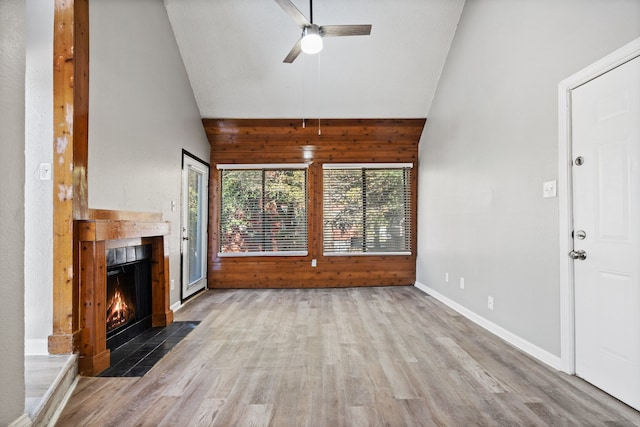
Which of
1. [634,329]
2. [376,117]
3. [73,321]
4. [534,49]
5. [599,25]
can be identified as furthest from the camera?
[376,117]

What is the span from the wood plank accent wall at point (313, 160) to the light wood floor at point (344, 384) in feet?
6.83

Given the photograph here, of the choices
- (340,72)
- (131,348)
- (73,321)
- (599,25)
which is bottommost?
(131,348)

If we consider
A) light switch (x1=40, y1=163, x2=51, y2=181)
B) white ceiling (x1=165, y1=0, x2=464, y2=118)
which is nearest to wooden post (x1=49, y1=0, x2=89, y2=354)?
light switch (x1=40, y1=163, x2=51, y2=181)

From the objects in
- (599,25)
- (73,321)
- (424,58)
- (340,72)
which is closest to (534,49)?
(599,25)

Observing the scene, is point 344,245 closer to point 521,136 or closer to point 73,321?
point 521,136

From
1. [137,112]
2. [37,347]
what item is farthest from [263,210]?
[37,347]

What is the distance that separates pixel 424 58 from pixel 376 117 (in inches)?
47.1

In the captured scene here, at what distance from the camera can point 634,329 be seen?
1.98 metres

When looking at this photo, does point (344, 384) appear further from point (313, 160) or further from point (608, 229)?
point (313, 160)

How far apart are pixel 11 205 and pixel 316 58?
160 inches

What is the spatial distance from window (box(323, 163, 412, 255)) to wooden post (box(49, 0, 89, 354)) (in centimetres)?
391

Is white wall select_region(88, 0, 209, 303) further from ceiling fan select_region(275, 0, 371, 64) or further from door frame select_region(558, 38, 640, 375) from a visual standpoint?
door frame select_region(558, 38, 640, 375)

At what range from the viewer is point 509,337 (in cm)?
307

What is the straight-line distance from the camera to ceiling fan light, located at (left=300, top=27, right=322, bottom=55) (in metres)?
2.92
